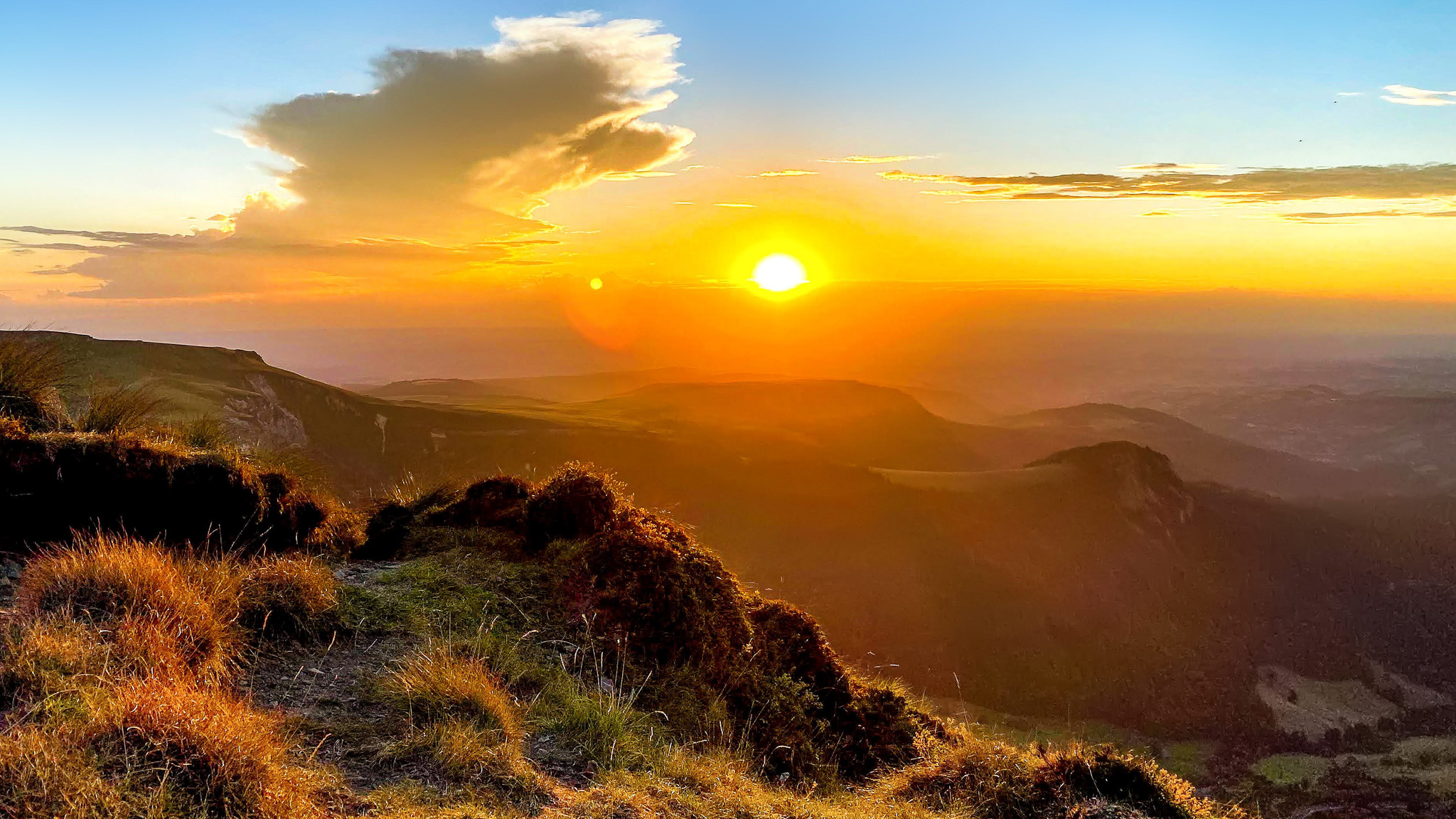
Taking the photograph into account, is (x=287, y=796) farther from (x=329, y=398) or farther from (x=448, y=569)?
(x=329, y=398)

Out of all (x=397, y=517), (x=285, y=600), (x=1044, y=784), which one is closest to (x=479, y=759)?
(x=285, y=600)

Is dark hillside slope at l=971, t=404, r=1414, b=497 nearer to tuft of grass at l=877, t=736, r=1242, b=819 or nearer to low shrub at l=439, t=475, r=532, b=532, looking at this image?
low shrub at l=439, t=475, r=532, b=532

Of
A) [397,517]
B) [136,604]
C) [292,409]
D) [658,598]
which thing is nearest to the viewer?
[136,604]

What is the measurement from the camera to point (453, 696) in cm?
477

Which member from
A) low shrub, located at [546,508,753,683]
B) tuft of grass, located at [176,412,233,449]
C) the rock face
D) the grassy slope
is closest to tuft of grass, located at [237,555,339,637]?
the grassy slope

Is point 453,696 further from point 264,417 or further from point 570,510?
point 264,417

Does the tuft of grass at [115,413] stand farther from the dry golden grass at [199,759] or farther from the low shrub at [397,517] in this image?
the dry golden grass at [199,759]

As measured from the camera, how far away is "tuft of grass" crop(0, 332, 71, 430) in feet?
25.9

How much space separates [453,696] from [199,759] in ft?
5.26

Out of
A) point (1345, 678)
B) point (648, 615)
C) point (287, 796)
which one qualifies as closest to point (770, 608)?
point (648, 615)

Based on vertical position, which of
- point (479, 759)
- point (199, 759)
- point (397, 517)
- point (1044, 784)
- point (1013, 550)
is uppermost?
point (199, 759)

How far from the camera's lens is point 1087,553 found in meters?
73.6

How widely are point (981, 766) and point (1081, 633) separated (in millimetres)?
67861

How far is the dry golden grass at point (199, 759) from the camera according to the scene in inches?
125
